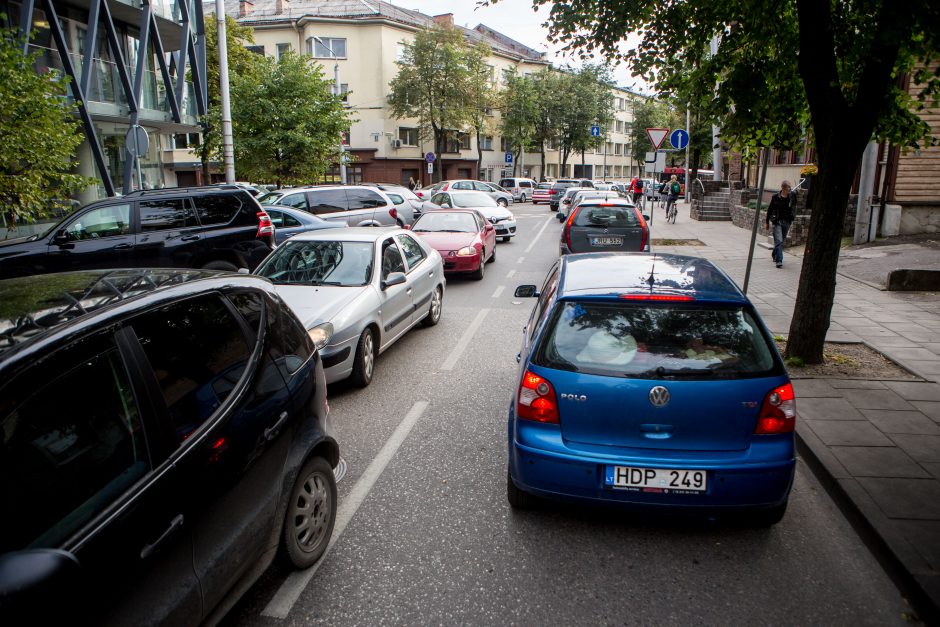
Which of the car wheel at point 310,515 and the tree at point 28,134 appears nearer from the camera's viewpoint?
the car wheel at point 310,515

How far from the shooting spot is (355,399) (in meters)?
6.46

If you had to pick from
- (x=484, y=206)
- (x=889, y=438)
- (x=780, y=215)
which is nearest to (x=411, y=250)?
(x=889, y=438)

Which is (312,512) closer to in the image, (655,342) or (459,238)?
(655,342)

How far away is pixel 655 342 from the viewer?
376 centimetres

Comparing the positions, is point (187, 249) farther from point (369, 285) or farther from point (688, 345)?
point (688, 345)

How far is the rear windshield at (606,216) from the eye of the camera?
12953 millimetres

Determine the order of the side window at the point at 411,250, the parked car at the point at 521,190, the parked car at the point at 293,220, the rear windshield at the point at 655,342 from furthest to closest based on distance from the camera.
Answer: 1. the parked car at the point at 521,190
2. the parked car at the point at 293,220
3. the side window at the point at 411,250
4. the rear windshield at the point at 655,342

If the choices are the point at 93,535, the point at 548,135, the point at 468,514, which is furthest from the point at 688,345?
the point at 548,135

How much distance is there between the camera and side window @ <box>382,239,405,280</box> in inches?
307

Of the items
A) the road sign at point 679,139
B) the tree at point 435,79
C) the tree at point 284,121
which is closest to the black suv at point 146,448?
the road sign at point 679,139

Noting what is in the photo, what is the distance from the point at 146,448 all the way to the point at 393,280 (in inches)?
202

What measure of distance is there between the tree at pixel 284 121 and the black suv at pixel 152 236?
12788mm

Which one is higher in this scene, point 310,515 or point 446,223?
point 446,223

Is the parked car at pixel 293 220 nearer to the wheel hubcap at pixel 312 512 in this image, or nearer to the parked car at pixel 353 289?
the parked car at pixel 353 289
